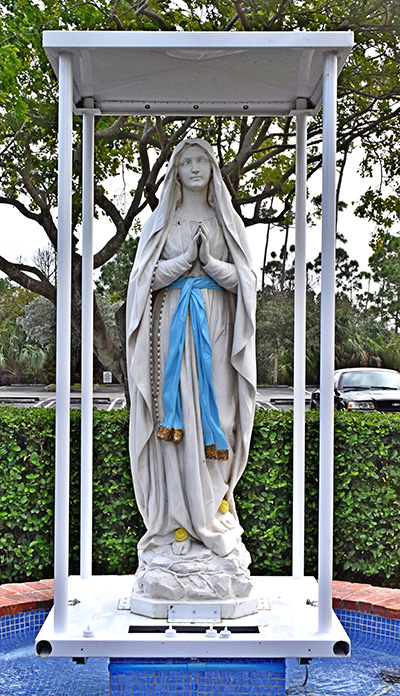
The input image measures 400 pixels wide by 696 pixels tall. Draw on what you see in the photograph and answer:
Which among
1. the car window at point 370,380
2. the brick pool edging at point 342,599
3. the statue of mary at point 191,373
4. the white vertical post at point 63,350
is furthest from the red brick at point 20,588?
the car window at point 370,380

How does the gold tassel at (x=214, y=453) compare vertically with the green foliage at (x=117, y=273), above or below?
below

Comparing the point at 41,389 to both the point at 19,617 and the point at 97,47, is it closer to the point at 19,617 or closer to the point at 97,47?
the point at 19,617

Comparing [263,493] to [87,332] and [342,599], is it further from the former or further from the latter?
[87,332]

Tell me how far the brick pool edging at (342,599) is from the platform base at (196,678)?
1.25 m

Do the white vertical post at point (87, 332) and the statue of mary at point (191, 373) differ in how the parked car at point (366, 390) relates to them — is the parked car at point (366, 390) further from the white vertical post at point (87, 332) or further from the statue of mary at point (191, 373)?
the statue of mary at point (191, 373)

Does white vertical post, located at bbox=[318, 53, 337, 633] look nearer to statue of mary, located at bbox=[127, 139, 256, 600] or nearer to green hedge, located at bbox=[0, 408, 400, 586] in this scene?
statue of mary, located at bbox=[127, 139, 256, 600]

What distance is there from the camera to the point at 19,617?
439cm

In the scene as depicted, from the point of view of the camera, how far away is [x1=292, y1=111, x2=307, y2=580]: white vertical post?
13.4 feet

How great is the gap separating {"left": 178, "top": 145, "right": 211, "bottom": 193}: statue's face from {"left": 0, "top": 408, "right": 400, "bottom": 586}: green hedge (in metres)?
2.02

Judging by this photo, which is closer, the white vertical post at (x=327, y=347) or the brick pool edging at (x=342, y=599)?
the white vertical post at (x=327, y=347)

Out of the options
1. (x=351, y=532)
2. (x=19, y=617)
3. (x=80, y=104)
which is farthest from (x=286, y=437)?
(x=80, y=104)

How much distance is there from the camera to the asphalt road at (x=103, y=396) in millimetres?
6203

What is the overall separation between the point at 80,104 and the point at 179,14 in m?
2.97

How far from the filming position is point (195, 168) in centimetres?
375
